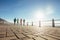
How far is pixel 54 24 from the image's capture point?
891 cm

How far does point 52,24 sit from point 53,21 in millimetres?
435

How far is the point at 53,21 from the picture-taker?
902 centimetres

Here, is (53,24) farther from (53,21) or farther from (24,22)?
(24,22)

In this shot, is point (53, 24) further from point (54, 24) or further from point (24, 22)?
point (24, 22)

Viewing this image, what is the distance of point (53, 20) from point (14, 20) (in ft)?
34.6

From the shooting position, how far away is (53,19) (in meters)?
9.10

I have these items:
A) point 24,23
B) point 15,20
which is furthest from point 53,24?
point 15,20

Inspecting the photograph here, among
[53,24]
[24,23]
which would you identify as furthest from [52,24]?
[24,23]

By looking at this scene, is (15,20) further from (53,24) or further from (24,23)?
(53,24)

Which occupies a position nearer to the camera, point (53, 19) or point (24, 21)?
point (53, 19)

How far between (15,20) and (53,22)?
418 inches

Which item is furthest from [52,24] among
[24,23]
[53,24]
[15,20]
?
[15,20]

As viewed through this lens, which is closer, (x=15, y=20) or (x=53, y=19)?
(x=53, y=19)

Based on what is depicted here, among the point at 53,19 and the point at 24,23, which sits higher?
the point at 53,19
